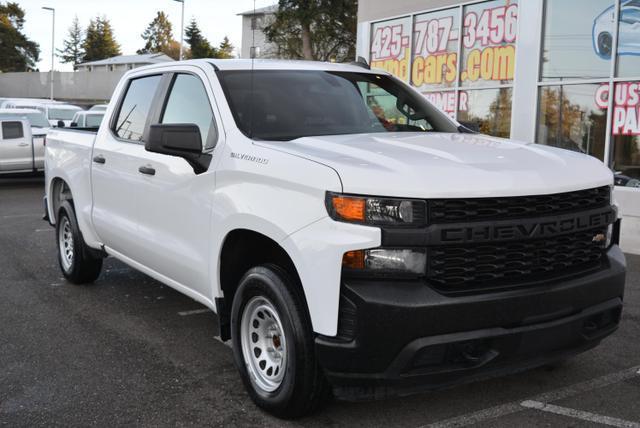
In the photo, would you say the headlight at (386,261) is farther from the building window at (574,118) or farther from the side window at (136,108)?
the building window at (574,118)

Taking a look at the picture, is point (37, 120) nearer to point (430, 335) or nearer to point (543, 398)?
point (543, 398)

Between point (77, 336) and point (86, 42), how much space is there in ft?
409

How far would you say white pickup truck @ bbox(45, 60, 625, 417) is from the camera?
10.3ft

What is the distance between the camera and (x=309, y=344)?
3.37 metres

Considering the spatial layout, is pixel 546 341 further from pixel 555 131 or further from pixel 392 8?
pixel 392 8

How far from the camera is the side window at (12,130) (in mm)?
16453

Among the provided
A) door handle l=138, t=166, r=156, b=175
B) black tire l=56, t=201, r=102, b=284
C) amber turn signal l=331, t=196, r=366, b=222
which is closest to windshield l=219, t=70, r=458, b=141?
door handle l=138, t=166, r=156, b=175

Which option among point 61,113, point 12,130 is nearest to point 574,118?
point 12,130

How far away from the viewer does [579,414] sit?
150 inches

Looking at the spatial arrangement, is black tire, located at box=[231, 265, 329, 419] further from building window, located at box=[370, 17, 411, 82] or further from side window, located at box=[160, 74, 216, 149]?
building window, located at box=[370, 17, 411, 82]

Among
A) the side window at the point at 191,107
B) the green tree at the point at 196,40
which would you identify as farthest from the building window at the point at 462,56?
the green tree at the point at 196,40

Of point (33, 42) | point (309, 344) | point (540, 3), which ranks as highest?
point (33, 42)

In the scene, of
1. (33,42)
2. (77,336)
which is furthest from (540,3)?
(33,42)

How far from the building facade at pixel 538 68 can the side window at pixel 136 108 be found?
5.43m
